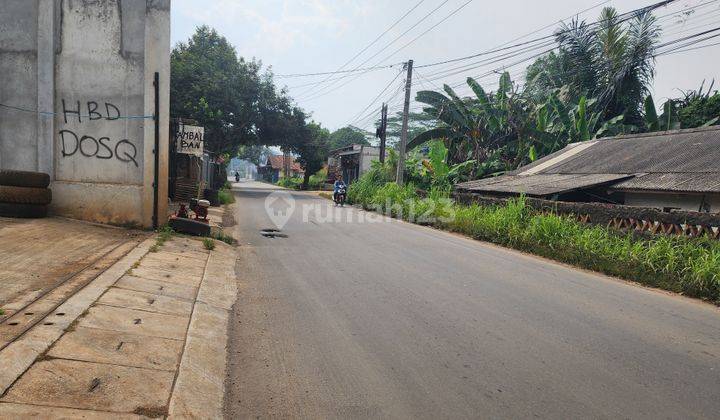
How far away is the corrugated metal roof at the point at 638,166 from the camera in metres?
12.8

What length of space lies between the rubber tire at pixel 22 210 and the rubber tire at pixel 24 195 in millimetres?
80

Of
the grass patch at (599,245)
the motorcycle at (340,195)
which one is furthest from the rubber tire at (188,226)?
the motorcycle at (340,195)

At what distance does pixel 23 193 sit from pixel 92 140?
1759mm

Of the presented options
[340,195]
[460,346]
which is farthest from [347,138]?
[460,346]

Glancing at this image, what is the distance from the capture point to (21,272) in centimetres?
545

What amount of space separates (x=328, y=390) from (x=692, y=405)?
9.13 ft

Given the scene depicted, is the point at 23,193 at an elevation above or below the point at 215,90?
below

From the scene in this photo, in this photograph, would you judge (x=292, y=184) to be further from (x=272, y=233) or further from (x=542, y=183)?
(x=272, y=233)

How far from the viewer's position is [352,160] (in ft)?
153

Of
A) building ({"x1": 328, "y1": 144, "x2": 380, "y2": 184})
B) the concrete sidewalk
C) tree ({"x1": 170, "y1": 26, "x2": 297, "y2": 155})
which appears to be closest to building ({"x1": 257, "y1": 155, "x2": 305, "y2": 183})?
building ({"x1": 328, "y1": 144, "x2": 380, "y2": 184})

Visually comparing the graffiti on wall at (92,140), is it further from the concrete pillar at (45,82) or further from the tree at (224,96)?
the tree at (224,96)

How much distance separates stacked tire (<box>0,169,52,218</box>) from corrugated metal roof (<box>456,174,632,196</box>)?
1245cm

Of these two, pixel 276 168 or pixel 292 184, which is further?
pixel 276 168

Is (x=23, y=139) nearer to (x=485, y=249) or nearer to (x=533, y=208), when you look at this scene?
(x=485, y=249)
